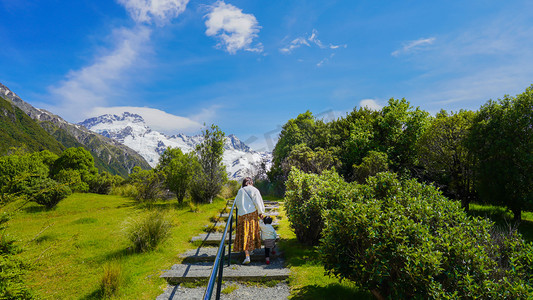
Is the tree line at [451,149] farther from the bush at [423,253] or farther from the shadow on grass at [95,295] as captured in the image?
the shadow on grass at [95,295]

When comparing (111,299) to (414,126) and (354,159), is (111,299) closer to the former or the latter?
(354,159)

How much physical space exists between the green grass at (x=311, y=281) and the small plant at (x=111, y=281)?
313 cm

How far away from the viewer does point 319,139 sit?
21906 millimetres

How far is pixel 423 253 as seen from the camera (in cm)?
304

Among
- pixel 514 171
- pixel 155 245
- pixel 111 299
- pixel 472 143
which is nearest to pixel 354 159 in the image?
pixel 472 143

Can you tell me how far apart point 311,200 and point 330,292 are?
93.7 inches

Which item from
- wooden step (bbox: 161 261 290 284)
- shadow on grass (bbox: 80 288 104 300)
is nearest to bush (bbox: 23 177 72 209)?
shadow on grass (bbox: 80 288 104 300)

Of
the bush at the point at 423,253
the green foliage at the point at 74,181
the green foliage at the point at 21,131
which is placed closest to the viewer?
the bush at the point at 423,253

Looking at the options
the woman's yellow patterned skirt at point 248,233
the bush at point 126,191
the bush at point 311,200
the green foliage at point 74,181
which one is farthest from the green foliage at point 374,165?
the bush at point 126,191

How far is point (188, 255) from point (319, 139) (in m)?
17.6

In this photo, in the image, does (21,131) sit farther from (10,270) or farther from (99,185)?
(10,270)

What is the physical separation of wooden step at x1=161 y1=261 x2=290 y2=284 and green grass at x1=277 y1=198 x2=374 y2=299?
30 cm

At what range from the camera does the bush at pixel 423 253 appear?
2910mm

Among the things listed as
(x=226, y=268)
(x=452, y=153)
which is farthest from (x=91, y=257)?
(x=452, y=153)
